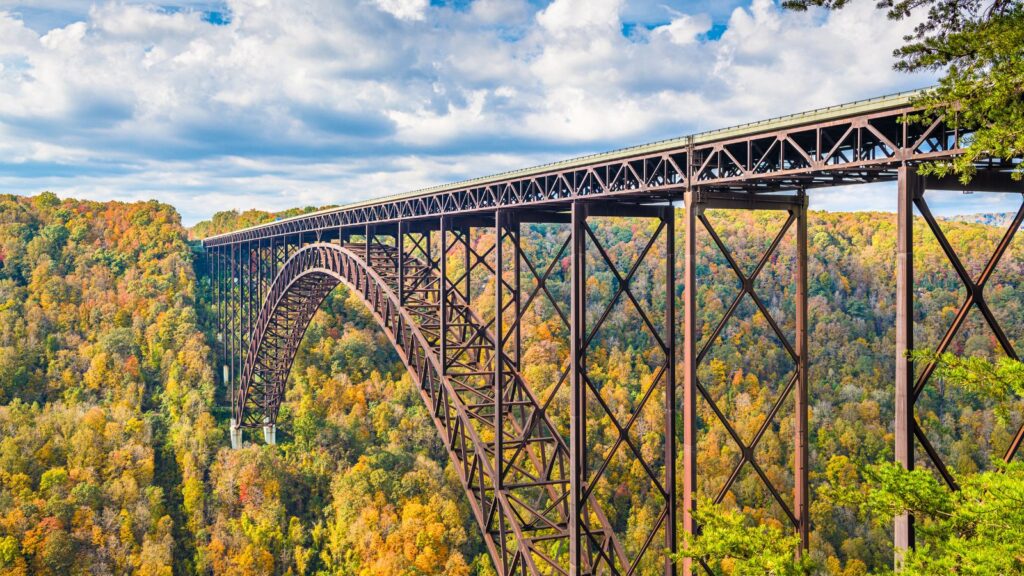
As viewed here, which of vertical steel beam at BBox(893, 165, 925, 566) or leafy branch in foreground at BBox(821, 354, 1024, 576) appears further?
vertical steel beam at BBox(893, 165, 925, 566)

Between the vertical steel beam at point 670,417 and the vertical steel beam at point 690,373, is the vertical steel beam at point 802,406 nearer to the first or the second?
the vertical steel beam at point 690,373

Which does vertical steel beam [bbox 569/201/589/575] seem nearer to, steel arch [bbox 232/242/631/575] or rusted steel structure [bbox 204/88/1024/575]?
rusted steel structure [bbox 204/88/1024/575]

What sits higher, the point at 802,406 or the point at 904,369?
the point at 904,369

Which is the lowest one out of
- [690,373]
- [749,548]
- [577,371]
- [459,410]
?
[459,410]

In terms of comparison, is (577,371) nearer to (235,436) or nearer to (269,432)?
(269,432)

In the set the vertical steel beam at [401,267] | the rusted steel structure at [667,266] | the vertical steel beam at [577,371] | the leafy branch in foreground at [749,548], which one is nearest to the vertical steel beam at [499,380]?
the rusted steel structure at [667,266]

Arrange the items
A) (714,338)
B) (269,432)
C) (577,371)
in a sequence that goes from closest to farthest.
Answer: (714,338) → (577,371) → (269,432)

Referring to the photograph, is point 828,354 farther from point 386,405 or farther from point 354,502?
point 354,502

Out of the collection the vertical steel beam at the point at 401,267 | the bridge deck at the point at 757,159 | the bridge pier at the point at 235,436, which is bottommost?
the bridge pier at the point at 235,436

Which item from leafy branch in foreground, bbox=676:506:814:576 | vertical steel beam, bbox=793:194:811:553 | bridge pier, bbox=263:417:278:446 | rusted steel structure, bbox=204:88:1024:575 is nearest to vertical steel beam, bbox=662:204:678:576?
rusted steel structure, bbox=204:88:1024:575

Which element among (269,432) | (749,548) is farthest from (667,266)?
(269,432)
